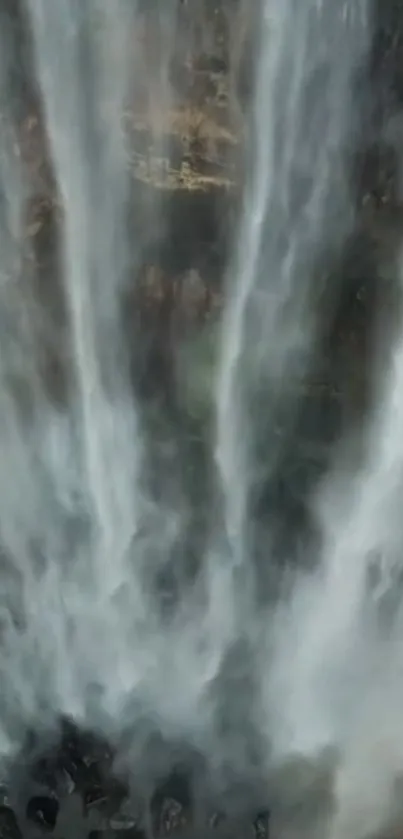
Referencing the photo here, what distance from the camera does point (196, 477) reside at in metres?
2.47

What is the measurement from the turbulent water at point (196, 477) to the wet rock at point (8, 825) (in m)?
0.15

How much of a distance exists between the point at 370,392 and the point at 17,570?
3.56 ft

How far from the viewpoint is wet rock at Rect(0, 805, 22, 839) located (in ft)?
8.15

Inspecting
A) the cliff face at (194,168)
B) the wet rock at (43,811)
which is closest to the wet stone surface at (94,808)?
the wet rock at (43,811)

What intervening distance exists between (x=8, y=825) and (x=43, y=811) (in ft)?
0.31

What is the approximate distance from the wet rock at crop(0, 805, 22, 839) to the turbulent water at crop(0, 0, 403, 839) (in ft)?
0.50

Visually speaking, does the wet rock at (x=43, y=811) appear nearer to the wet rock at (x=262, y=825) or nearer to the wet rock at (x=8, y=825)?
the wet rock at (x=8, y=825)

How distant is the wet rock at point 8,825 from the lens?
8.15 feet

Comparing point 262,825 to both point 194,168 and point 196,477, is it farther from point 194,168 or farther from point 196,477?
point 194,168

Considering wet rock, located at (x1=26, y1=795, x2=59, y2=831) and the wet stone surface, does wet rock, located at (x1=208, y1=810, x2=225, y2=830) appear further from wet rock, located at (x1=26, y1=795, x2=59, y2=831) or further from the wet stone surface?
wet rock, located at (x1=26, y1=795, x2=59, y2=831)

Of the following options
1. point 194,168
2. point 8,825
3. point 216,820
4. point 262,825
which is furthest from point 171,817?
point 194,168

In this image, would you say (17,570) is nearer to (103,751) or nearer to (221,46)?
(103,751)

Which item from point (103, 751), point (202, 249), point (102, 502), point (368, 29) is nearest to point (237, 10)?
point (368, 29)

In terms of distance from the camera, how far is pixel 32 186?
1986 mm
